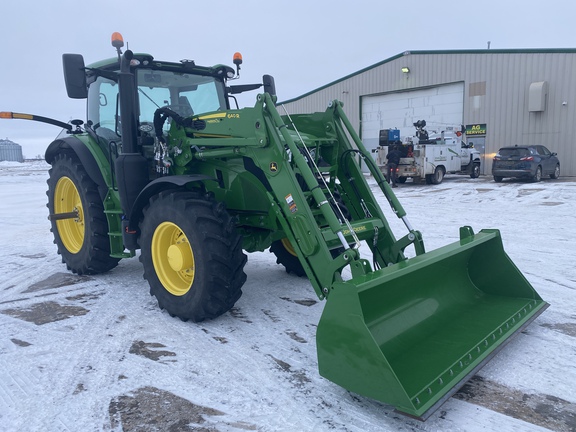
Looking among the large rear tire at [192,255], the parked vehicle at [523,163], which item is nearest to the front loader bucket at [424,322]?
the large rear tire at [192,255]

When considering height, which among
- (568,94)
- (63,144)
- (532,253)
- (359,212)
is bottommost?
Answer: (532,253)

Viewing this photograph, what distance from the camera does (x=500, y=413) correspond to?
2.73 meters

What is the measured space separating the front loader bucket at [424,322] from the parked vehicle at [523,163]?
14702 mm

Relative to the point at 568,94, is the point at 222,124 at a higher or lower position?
lower

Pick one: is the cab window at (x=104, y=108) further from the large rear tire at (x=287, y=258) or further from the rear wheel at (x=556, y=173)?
the rear wheel at (x=556, y=173)

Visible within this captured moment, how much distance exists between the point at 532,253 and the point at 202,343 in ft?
16.4

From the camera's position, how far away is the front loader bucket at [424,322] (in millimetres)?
2654

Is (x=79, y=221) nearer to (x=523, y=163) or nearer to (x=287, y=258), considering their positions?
(x=287, y=258)

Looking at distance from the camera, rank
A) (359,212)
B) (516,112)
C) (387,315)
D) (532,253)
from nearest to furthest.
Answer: (387,315) → (359,212) → (532,253) → (516,112)

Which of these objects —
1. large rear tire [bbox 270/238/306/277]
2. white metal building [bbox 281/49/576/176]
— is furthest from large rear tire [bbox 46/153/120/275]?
white metal building [bbox 281/49/576/176]

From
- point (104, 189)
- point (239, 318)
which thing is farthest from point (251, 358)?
point (104, 189)

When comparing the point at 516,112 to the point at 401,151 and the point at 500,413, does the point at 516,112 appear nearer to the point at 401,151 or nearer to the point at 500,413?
the point at 401,151

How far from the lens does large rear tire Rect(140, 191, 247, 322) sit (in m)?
3.89

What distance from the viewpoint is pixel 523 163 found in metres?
17.3
